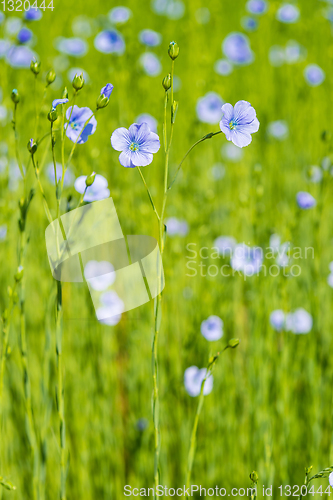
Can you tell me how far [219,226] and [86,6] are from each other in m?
2.53

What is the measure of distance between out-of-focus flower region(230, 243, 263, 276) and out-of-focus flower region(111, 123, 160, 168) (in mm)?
883

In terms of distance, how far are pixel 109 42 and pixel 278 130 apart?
142 centimetres

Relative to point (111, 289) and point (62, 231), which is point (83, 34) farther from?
point (62, 231)

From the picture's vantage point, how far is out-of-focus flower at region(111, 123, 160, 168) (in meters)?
0.67

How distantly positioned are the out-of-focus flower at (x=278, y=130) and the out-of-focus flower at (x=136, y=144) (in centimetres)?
241

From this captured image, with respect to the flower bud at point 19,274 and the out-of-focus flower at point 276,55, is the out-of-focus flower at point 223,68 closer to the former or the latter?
the out-of-focus flower at point 276,55

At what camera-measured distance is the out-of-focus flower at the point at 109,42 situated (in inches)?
76.2

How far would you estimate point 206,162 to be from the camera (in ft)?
9.16

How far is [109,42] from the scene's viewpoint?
2078 mm

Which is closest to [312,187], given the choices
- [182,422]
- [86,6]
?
[182,422]

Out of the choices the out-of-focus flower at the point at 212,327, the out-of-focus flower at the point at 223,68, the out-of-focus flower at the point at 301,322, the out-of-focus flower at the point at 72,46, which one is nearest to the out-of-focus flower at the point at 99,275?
the out-of-focus flower at the point at 212,327

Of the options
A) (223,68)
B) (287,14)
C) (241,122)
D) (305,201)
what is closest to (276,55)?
(287,14)

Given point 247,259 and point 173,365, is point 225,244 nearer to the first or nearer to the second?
point 247,259

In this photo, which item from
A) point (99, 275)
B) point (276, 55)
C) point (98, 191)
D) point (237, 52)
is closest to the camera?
point (98, 191)
